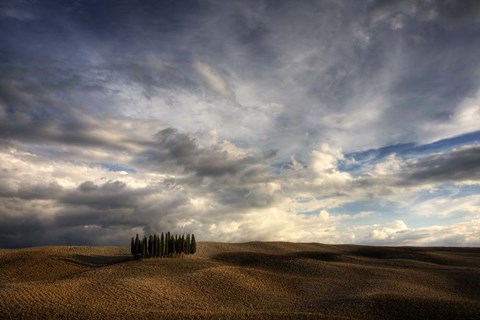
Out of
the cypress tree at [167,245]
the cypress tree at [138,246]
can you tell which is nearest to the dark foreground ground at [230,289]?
the cypress tree at [138,246]

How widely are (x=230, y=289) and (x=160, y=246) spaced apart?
2028 centimetres

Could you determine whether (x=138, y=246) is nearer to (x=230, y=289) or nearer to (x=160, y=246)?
(x=160, y=246)

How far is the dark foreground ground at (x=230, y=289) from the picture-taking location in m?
23.5

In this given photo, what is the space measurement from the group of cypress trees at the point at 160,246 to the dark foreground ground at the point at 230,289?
4216 mm

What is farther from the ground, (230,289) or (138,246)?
(138,246)

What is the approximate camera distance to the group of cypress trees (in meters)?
50.0

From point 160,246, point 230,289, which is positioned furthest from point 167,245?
point 230,289

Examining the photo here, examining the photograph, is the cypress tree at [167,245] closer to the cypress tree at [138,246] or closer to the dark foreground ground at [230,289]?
the cypress tree at [138,246]

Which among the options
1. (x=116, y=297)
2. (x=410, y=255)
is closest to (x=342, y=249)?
(x=410, y=255)

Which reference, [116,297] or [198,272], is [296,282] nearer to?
[198,272]

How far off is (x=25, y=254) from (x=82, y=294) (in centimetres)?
2809

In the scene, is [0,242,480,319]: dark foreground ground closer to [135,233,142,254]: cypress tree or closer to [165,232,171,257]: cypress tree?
[135,233,142,254]: cypress tree

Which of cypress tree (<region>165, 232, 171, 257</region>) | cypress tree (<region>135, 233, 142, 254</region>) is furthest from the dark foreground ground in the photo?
cypress tree (<region>165, 232, 171, 257</region>)

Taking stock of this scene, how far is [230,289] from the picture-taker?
32.7m
